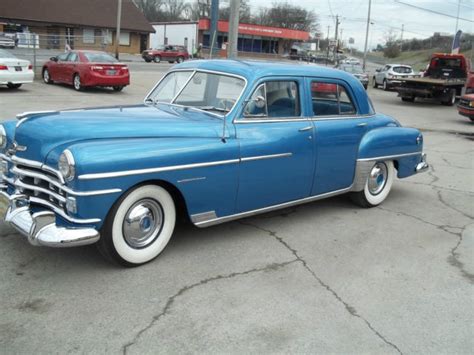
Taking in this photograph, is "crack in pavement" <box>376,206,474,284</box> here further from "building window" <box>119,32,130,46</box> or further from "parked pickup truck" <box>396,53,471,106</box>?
"building window" <box>119,32,130,46</box>

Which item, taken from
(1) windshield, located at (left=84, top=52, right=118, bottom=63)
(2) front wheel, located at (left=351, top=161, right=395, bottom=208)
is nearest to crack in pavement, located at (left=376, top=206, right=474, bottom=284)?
(2) front wheel, located at (left=351, top=161, right=395, bottom=208)

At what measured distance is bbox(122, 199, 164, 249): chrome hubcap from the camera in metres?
3.96

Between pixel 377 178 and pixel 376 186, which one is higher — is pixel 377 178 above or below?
above

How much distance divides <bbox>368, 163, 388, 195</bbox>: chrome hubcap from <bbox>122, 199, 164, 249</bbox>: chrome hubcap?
3.12m

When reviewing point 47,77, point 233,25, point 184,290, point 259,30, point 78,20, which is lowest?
point 184,290

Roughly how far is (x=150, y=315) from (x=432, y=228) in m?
3.73

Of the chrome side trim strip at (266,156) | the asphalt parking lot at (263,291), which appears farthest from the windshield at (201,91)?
the asphalt parking lot at (263,291)

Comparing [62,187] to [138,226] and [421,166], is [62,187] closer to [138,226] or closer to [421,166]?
[138,226]

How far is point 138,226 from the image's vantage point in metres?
4.00

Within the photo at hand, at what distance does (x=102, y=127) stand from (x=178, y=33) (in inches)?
2577

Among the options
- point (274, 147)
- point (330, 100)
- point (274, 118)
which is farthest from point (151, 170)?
point (330, 100)

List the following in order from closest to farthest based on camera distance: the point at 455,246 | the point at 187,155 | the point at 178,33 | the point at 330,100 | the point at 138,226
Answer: the point at 138,226 → the point at 187,155 → the point at 455,246 → the point at 330,100 → the point at 178,33

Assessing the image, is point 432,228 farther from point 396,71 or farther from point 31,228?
point 396,71

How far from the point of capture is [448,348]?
3.25 m
